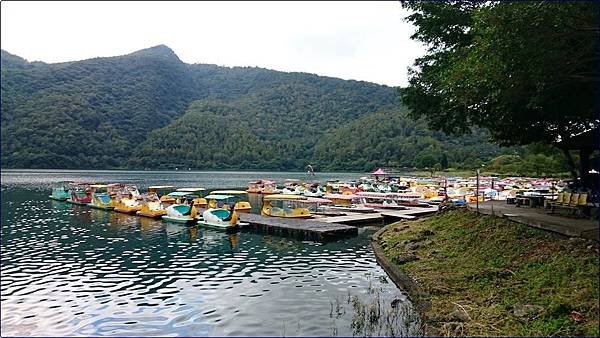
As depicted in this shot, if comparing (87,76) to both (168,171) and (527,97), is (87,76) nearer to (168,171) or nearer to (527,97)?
(168,171)

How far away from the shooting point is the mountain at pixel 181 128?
416 ft

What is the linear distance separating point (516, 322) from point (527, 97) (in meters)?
8.68

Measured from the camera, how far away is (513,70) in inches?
463

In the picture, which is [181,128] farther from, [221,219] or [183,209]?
[221,219]

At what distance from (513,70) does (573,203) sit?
7.92 m

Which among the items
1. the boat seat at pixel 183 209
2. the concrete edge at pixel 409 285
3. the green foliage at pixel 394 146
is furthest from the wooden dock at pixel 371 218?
the green foliage at pixel 394 146

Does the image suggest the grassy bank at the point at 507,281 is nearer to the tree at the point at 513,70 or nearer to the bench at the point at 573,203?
the bench at the point at 573,203

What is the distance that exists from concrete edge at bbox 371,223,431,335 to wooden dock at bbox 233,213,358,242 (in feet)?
18.9

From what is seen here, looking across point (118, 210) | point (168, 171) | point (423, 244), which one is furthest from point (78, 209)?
point (168, 171)

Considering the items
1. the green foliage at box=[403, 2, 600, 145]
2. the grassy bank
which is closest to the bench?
the grassy bank

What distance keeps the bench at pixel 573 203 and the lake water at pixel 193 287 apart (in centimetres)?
733

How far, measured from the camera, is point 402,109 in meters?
171

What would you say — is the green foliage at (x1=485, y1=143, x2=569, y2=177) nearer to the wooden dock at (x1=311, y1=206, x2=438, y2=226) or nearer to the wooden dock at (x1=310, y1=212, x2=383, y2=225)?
the wooden dock at (x1=311, y1=206, x2=438, y2=226)

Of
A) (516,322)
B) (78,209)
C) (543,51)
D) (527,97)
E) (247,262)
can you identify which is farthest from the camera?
(78,209)
